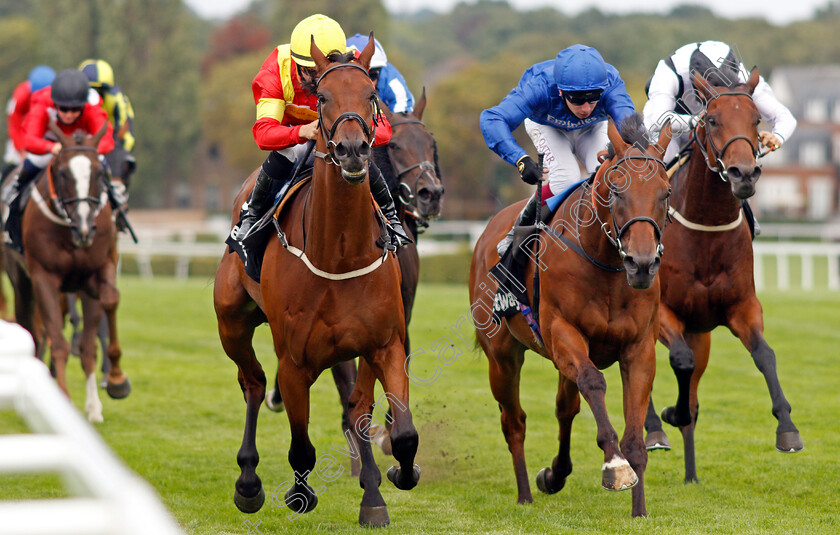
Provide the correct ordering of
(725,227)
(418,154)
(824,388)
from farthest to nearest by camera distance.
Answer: (824,388)
(418,154)
(725,227)

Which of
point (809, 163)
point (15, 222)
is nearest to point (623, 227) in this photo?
point (15, 222)

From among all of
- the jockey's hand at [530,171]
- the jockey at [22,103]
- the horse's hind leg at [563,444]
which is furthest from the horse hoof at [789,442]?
the jockey at [22,103]

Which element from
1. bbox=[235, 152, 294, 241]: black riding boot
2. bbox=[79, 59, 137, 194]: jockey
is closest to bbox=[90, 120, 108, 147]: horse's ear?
bbox=[79, 59, 137, 194]: jockey

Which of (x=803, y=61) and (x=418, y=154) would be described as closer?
(x=418, y=154)

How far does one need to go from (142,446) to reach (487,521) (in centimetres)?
307

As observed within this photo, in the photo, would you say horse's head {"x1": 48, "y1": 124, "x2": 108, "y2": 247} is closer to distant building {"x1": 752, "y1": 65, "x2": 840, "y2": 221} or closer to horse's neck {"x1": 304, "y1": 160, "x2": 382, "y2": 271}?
horse's neck {"x1": 304, "y1": 160, "x2": 382, "y2": 271}

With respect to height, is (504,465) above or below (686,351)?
below

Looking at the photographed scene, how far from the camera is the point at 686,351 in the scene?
224 inches

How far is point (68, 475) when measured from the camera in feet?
4.60

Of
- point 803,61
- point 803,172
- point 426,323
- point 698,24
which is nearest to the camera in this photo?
point 426,323

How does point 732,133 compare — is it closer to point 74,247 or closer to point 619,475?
point 619,475

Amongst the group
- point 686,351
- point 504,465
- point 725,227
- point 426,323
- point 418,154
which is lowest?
point 426,323

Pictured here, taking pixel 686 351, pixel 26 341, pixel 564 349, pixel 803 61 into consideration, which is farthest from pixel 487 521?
pixel 803 61

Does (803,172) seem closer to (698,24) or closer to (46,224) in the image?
(698,24)
